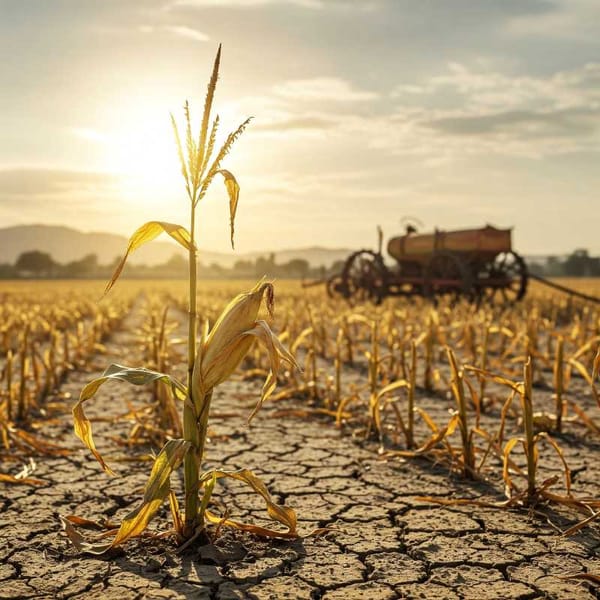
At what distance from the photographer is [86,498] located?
3.52 metres

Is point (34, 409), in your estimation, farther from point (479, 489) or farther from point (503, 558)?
point (503, 558)

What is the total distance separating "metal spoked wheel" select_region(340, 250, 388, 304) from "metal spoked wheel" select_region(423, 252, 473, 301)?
973 millimetres

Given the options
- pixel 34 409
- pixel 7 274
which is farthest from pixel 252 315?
pixel 7 274

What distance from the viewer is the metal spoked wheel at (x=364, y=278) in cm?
1433

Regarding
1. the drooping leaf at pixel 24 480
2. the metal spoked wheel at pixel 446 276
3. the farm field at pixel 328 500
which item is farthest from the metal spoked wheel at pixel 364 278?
the drooping leaf at pixel 24 480

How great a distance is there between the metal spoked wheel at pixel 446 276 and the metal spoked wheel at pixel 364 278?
0.97 meters

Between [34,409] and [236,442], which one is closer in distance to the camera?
[236,442]

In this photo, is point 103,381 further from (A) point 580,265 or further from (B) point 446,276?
(A) point 580,265

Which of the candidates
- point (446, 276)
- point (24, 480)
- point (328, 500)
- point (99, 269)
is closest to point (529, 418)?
point (328, 500)

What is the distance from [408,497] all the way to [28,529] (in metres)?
1.71

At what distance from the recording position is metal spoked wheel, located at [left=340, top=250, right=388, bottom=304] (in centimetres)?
1433

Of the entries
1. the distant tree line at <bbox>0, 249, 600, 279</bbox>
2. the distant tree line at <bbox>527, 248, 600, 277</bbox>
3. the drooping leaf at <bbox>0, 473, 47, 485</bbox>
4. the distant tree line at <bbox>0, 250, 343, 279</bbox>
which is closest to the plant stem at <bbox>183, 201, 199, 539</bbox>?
the drooping leaf at <bbox>0, 473, 47, 485</bbox>

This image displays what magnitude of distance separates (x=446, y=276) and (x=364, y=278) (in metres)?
1.89

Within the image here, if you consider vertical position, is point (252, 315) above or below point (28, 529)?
above
